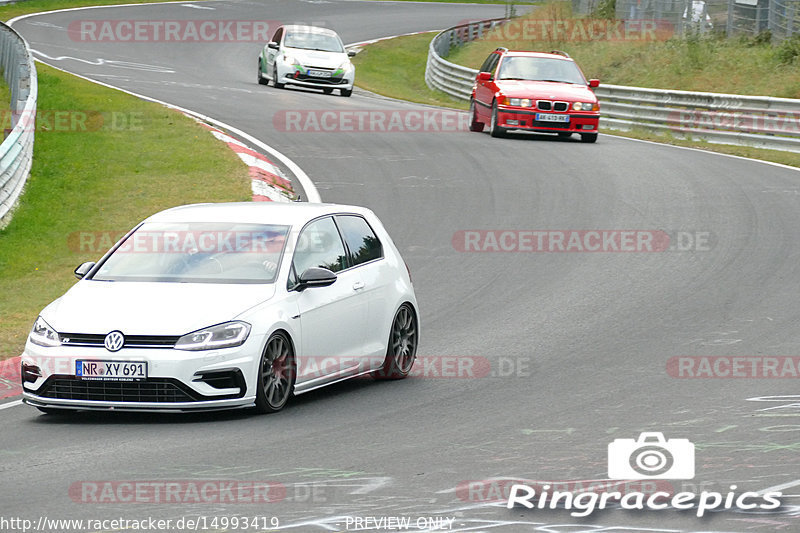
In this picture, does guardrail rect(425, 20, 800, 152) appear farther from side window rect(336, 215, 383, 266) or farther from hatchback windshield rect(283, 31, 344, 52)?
side window rect(336, 215, 383, 266)

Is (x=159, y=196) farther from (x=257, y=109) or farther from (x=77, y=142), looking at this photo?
(x=257, y=109)

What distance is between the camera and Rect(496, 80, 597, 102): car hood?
25453 millimetres

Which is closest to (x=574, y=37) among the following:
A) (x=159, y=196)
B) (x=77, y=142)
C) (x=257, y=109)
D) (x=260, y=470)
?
(x=257, y=109)

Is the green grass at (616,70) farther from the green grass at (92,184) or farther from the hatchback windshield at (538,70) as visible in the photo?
the green grass at (92,184)

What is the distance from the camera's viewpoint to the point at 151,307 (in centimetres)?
920

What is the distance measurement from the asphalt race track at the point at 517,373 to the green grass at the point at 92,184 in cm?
104

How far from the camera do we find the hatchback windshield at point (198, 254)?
9789 mm

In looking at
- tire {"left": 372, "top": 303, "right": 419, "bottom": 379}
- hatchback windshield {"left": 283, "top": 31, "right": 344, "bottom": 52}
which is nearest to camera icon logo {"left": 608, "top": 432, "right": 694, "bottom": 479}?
tire {"left": 372, "top": 303, "right": 419, "bottom": 379}

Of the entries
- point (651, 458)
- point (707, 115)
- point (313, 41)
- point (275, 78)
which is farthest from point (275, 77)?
point (651, 458)

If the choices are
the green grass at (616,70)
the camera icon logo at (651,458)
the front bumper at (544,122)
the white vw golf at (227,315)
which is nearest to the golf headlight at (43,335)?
the white vw golf at (227,315)

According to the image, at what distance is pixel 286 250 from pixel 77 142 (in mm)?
13216

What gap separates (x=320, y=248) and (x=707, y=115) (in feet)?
60.4

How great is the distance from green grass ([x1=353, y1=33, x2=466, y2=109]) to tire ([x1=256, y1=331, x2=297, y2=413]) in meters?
27.1

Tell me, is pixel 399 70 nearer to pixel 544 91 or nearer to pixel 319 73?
pixel 319 73
